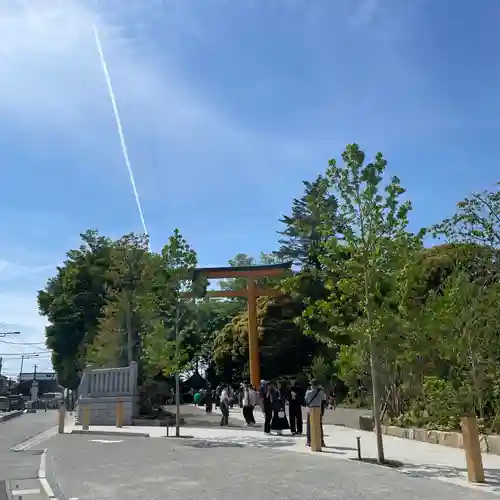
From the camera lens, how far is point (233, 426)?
77.5 feet

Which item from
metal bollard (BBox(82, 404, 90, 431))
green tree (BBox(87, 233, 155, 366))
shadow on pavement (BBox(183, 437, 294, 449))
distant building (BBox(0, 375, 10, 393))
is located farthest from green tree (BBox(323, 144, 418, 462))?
distant building (BBox(0, 375, 10, 393))

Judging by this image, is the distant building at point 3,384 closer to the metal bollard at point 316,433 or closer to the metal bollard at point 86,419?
the metal bollard at point 86,419

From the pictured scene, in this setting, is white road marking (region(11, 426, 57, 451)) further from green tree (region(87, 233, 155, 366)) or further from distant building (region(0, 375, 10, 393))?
distant building (region(0, 375, 10, 393))

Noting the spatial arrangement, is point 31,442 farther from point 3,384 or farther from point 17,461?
point 3,384

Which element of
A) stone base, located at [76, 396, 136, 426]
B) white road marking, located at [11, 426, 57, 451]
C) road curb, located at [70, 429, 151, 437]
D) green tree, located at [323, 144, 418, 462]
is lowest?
white road marking, located at [11, 426, 57, 451]

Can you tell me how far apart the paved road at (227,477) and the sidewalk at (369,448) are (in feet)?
1.56

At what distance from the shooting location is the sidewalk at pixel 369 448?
34.9 feet

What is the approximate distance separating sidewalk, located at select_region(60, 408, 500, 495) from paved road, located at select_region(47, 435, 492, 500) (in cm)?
47

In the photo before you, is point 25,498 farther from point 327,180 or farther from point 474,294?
point 474,294

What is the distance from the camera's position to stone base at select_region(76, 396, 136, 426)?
85.1 ft

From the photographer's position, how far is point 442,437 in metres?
14.8

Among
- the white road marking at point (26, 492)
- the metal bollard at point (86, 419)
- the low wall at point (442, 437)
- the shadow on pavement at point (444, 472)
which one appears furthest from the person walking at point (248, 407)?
the white road marking at point (26, 492)

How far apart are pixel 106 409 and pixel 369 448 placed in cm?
1528

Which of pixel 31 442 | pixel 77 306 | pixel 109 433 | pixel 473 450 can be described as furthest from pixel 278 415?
pixel 77 306
